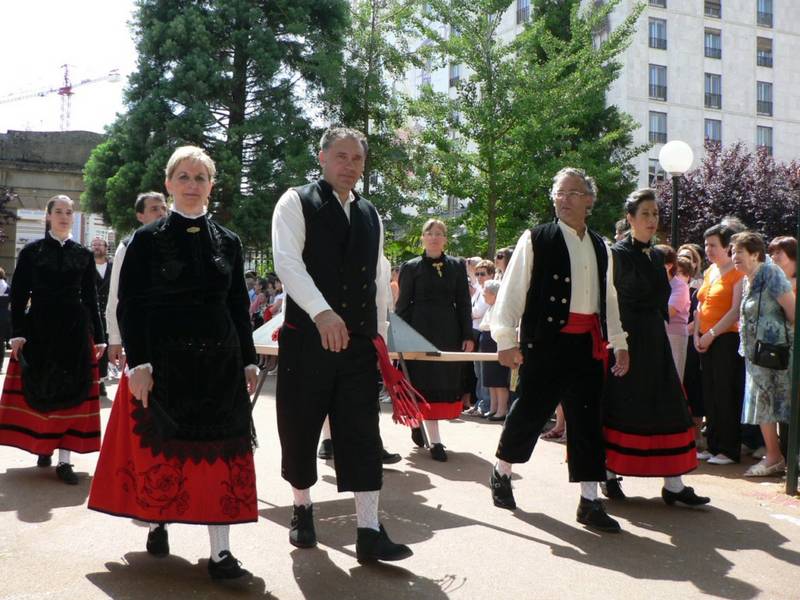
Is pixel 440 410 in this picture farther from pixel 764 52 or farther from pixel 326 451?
pixel 764 52

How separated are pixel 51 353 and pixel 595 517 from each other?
427cm

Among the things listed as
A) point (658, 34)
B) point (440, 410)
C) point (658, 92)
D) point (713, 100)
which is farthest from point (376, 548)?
point (713, 100)

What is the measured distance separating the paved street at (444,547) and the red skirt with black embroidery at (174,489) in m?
0.30

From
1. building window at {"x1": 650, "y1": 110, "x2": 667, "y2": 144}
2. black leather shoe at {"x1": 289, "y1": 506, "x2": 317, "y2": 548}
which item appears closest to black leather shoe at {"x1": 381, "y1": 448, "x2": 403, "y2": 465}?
black leather shoe at {"x1": 289, "y1": 506, "x2": 317, "y2": 548}

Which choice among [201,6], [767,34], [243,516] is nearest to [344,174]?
[243,516]

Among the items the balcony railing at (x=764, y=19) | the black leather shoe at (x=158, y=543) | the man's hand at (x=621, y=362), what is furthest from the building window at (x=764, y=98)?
the black leather shoe at (x=158, y=543)

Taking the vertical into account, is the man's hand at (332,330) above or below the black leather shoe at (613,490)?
above

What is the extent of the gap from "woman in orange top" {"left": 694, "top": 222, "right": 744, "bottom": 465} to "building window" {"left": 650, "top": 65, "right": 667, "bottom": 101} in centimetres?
Result: 3812

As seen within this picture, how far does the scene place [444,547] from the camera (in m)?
4.68

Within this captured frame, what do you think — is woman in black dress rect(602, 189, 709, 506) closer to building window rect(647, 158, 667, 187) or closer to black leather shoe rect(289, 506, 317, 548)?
black leather shoe rect(289, 506, 317, 548)

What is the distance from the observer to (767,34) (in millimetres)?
47000

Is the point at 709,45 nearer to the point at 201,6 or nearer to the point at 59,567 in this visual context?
the point at 201,6

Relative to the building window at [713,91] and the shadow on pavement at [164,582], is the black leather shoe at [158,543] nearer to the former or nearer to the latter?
the shadow on pavement at [164,582]

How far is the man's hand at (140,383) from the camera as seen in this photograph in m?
4.02
